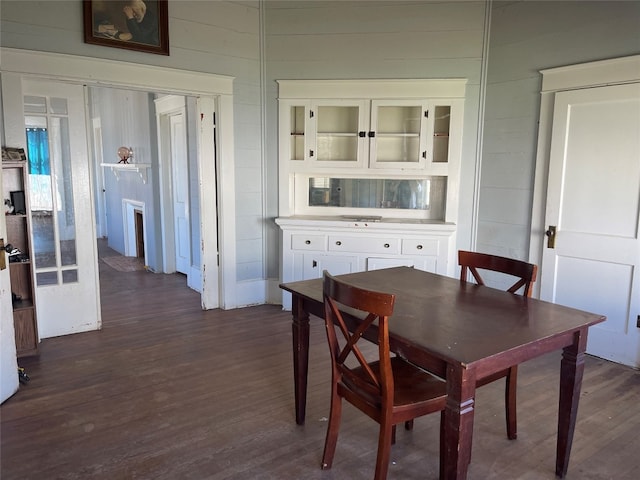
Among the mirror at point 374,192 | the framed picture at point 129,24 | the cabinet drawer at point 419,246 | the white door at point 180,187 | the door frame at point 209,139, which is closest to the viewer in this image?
the framed picture at point 129,24

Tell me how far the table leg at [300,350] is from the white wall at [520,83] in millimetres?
2388

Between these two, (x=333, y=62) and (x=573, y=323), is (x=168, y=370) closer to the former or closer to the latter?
(x=573, y=323)

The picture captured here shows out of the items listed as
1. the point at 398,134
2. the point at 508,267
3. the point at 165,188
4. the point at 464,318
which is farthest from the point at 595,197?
the point at 165,188

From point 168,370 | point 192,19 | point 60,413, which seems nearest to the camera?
point 60,413

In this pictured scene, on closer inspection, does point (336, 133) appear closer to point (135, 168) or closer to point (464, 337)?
point (464, 337)

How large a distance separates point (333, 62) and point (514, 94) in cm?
165

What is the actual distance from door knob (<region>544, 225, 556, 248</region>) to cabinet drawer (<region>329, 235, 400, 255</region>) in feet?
4.06

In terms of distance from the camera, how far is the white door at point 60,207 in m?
3.63

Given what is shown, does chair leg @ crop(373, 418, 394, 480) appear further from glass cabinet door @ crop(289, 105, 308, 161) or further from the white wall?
glass cabinet door @ crop(289, 105, 308, 161)

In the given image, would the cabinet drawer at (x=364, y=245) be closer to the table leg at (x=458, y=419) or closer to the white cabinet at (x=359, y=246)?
the white cabinet at (x=359, y=246)

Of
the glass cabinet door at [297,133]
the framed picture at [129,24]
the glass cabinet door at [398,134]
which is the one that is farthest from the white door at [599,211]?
the framed picture at [129,24]

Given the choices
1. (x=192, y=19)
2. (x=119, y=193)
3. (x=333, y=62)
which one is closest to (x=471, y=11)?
(x=333, y=62)

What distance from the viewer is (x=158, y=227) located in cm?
612

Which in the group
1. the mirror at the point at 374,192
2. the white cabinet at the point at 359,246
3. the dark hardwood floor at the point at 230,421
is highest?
the mirror at the point at 374,192
